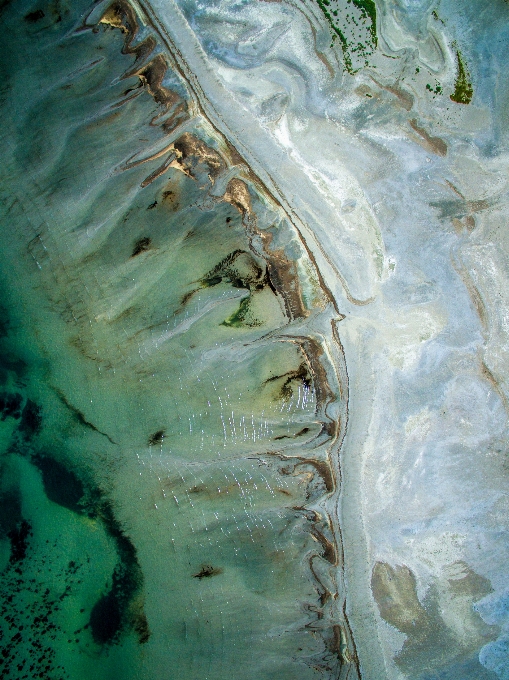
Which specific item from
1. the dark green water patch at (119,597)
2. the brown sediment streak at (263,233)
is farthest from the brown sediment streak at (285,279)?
the dark green water patch at (119,597)

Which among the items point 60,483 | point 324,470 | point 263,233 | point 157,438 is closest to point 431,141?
point 263,233

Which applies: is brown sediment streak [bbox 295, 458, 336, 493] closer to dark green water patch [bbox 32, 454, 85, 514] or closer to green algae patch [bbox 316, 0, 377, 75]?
dark green water patch [bbox 32, 454, 85, 514]

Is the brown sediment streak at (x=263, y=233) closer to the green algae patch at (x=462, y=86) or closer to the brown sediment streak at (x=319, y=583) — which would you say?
the brown sediment streak at (x=319, y=583)

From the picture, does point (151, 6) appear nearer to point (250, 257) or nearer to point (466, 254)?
point (250, 257)

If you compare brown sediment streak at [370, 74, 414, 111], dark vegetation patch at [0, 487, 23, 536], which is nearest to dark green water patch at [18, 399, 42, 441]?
dark vegetation patch at [0, 487, 23, 536]

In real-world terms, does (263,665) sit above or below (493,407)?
below

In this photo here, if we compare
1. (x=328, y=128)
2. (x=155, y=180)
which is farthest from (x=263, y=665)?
(x=328, y=128)
